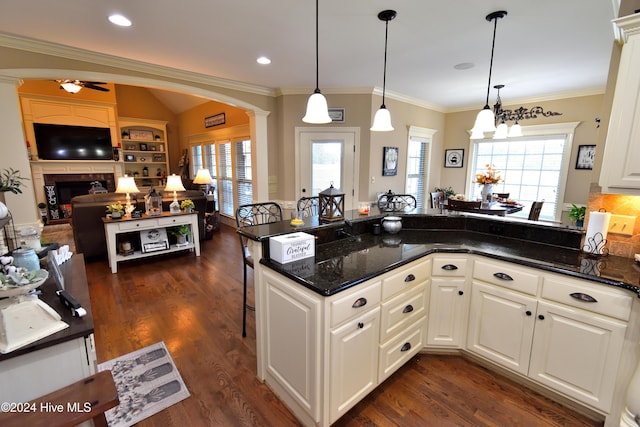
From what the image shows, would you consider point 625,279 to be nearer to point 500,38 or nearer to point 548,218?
point 500,38

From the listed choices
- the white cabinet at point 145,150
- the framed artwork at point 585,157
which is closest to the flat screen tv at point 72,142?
the white cabinet at point 145,150

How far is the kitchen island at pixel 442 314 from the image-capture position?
1537mm

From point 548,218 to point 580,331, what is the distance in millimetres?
4767

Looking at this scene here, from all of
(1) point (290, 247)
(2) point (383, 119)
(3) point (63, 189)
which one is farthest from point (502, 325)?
(3) point (63, 189)

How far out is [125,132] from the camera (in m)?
8.21

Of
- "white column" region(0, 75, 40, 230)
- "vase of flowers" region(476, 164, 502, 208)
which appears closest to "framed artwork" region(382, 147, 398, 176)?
"vase of flowers" region(476, 164, 502, 208)

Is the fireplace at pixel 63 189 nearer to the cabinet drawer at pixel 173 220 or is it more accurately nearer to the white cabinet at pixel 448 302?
the cabinet drawer at pixel 173 220

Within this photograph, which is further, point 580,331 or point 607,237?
point 607,237

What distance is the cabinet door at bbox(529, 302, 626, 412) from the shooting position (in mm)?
1591

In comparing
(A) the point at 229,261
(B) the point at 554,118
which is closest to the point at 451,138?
(B) the point at 554,118

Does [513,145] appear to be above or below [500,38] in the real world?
below

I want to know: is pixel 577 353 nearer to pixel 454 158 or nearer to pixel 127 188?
pixel 127 188

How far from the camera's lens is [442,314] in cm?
217

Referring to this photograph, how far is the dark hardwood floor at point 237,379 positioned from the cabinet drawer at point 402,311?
43cm
